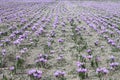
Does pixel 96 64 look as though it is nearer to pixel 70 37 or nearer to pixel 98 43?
pixel 98 43

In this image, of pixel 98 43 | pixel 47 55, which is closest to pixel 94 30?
pixel 98 43

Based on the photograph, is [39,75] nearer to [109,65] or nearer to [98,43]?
[109,65]

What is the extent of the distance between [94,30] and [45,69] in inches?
292

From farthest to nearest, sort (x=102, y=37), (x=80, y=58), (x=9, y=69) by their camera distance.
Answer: (x=102, y=37), (x=80, y=58), (x=9, y=69)

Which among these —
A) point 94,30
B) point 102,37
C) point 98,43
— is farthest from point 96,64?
point 94,30

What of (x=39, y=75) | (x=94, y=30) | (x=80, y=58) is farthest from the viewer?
(x=94, y=30)

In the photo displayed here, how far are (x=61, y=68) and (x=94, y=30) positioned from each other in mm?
7210

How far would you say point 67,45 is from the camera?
1115cm

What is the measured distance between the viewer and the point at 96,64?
8281 mm

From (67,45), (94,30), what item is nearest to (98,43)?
(67,45)

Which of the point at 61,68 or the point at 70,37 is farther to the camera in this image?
the point at 70,37

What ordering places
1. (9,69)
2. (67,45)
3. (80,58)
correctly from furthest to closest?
(67,45)
(80,58)
(9,69)

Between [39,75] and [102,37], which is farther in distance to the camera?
[102,37]

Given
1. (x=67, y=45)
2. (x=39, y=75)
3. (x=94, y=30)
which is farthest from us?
(x=94, y=30)
